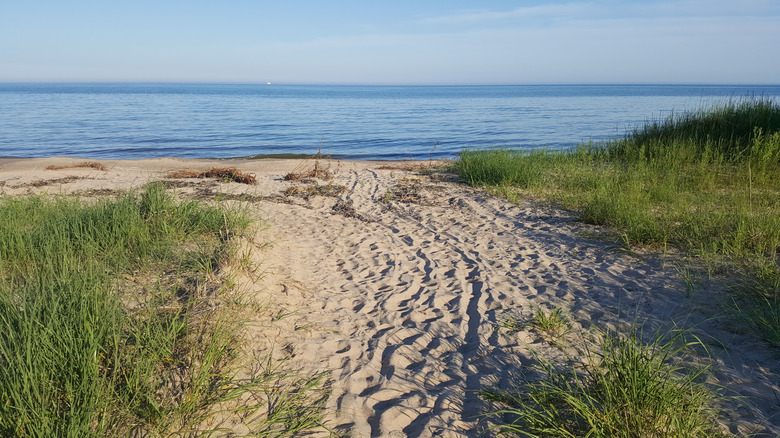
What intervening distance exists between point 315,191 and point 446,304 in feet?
18.0

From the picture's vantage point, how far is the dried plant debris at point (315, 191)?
920 centimetres

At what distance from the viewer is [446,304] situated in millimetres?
4445

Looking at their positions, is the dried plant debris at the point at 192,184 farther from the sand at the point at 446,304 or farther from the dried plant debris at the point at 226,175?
the sand at the point at 446,304

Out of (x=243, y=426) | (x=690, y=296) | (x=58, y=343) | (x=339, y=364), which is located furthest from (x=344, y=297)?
(x=690, y=296)

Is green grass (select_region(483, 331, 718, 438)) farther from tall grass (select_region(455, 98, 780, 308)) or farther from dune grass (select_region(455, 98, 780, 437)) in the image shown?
tall grass (select_region(455, 98, 780, 308))

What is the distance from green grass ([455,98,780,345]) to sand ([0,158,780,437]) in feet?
1.24

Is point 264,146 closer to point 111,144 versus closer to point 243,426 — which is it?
point 111,144

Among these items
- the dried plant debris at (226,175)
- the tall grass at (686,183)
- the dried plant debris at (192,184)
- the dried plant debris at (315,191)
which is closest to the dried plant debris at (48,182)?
the dried plant debris at (226,175)

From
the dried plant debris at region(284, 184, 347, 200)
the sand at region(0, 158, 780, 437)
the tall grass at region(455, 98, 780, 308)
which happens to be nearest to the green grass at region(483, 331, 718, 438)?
the sand at region(0, 158, 780, 437)

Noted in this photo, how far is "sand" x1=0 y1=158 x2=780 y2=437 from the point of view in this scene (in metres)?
2.93

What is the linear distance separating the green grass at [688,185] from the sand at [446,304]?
0.38 metres

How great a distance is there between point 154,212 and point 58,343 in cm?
325

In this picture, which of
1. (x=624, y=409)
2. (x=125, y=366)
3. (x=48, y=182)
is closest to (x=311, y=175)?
(x=48, y=182)

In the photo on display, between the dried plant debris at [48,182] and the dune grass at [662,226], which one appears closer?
the dune grass at [662,226]
